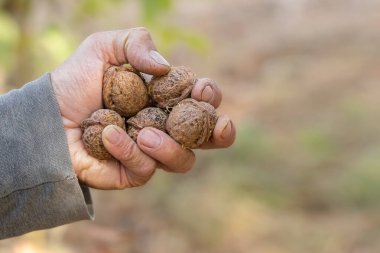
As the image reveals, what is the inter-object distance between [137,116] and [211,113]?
0.24 meters

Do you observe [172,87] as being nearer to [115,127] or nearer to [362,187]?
[115,127]

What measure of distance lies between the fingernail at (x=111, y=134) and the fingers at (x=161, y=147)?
0.07 m

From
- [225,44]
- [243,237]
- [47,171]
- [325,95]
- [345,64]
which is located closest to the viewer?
[47,171]

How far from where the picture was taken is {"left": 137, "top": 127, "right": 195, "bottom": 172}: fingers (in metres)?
1.89

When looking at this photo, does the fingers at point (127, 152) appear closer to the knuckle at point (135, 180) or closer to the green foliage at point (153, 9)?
the knuckle at point (135, 180)

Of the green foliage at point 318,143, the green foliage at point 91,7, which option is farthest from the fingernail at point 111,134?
the green foliage at point 318,143

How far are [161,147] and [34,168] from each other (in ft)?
1.24

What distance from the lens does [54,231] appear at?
13.5 feet

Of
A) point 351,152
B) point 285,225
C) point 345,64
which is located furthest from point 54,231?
point 345,64

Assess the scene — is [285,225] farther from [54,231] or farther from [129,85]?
[129,85]

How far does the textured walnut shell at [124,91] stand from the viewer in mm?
1992

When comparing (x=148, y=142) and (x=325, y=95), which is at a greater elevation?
(x=148, y=142)

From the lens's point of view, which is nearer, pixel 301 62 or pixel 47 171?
pixel 47 171

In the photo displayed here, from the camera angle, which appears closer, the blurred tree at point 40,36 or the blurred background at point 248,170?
the blurred tree at point 40,36
